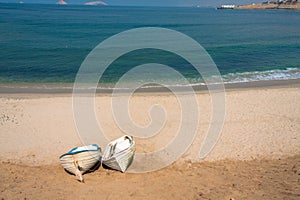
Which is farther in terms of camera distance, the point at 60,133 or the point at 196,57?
the point at 196,57

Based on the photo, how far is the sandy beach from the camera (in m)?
8.55

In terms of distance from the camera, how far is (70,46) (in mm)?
36031

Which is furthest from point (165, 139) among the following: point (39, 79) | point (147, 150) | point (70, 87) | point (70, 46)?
point (70, 46)

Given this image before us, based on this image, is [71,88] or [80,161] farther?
[71,88]

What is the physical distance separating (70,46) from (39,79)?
14.4 meters

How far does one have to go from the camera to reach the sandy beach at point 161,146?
855 cm

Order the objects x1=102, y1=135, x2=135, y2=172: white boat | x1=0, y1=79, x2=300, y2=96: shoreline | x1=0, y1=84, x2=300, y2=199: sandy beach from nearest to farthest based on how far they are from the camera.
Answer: x1=0, y1=84, x2=300, y2=199: sandy beach, x1=102, y1=135, x2=135, y2=172: white boat, x1=0, y1=79, x2=300, y2=96: shoreline

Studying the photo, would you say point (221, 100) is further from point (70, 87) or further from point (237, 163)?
point (70, 87)

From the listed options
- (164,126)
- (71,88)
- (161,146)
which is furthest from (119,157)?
(71,88)

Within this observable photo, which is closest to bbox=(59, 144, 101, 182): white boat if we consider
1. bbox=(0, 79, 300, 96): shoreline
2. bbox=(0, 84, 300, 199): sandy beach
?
bbox=(0, 84, 300, 199): sandy beach

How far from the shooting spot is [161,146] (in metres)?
11.7

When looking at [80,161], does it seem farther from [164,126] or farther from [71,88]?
→ [71,88]

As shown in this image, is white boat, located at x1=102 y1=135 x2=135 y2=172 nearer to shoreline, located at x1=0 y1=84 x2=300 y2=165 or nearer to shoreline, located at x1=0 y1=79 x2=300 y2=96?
shoreline, located at x1=0 y1=84 x2=300 y2=165

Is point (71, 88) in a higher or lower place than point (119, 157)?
lower
